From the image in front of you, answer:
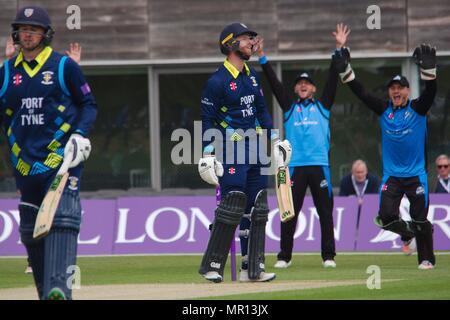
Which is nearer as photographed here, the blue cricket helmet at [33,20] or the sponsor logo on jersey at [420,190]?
the blue cricket helmet at [33,20]

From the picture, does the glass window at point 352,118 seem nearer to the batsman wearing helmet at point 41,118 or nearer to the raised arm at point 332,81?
the raised arm at point 332,81

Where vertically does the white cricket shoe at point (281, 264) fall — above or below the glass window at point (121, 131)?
below

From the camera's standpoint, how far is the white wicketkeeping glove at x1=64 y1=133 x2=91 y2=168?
360 inches

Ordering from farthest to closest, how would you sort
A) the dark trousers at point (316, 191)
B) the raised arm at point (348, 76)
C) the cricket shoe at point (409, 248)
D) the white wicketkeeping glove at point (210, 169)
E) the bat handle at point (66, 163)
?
the cricket shoe at point (409, 248) → the dark trousers at point (316, 191) → the raised arm at point (348, 76) → the white wicketkeeping glove at point (210, 169) → the bat handle at point (66, 163)

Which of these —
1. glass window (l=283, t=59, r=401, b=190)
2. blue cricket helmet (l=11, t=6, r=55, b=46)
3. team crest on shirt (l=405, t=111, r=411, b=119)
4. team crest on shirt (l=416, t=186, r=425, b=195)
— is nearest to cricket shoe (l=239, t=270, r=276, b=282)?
team crest on shirt (l=416, t=186, r=425, b=195)

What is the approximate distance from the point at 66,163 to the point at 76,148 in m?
0.14

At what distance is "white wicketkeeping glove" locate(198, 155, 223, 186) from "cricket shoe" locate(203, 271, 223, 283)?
3.11 ft

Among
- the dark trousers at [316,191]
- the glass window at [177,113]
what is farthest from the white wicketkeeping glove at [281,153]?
the glass window at [177,113]

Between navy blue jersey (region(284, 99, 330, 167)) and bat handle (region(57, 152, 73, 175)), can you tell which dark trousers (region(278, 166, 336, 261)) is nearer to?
navy blue jersey (region(284, 99, 330, 167))

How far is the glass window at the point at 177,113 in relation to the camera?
74.8ft

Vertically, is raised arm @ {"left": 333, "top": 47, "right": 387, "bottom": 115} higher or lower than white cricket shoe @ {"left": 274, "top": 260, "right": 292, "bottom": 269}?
higher

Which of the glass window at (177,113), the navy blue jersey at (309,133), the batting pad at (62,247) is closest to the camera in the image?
the batting pad at (62,247)

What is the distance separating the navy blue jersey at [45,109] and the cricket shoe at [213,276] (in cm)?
331
